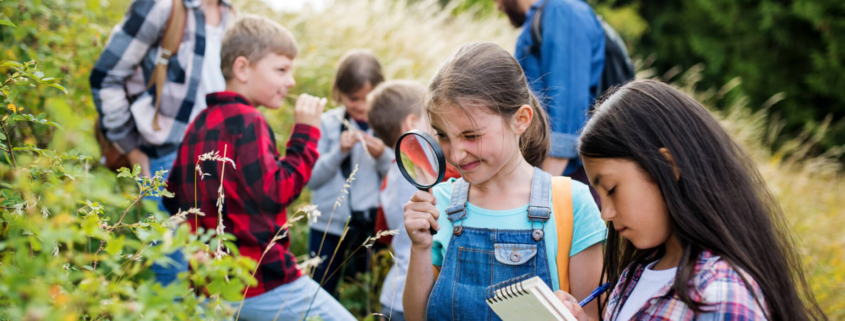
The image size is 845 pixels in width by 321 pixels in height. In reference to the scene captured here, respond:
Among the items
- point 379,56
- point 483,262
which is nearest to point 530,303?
point 483,262

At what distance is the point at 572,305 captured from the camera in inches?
67.2

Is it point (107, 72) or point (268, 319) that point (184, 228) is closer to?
point (268, 319)

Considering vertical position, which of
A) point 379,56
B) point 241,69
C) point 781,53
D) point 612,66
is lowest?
point 781,53

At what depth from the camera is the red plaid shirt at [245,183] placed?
2.33 metres

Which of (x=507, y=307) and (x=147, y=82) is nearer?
(x=507, y=307)

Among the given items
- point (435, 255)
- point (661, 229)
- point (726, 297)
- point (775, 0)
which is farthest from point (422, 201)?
point (775, 0)

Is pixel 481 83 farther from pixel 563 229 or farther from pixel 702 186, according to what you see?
pixel 702 186

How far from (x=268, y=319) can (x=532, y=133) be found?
4.35ft

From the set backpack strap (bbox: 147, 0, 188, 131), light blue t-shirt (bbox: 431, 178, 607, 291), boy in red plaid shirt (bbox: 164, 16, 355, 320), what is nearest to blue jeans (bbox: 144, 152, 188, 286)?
backpack strap (bbox: 147, 0, 188, 131)

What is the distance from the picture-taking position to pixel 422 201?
181cm

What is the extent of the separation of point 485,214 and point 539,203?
0.62 ft

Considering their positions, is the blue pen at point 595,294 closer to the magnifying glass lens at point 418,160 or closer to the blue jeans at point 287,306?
the magnifying glass lens at point 418,160

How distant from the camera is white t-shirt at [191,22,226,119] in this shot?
125 inches

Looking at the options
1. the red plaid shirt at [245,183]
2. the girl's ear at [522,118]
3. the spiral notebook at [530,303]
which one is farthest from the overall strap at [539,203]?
the red plaid shirt at [245,183]
